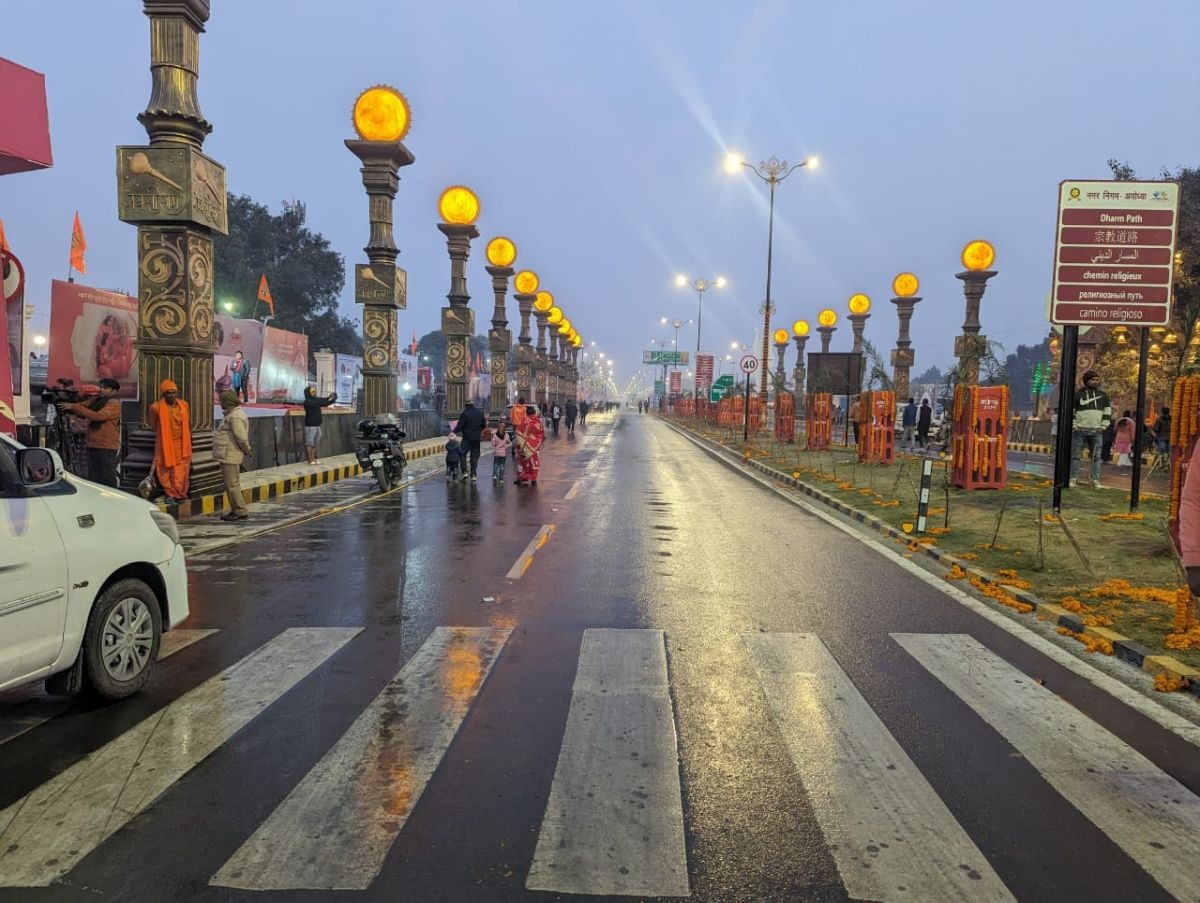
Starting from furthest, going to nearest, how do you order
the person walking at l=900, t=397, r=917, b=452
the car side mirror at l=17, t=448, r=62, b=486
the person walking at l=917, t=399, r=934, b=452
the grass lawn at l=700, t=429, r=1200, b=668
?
the person walking at l=900, t=397, r=917, b=452, the person walking at l=917, t=399, r=934, b=452, the grass lawn at l=700, t=429, r=1200, b=668, the car side mirror at l=17, t=448, r=62, b=486

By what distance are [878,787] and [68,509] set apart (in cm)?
451

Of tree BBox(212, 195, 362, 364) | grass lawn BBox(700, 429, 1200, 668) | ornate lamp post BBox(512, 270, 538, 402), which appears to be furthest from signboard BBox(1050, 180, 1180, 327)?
tree BBox(212, 195, 362, 364)

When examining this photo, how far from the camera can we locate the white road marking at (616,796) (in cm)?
298

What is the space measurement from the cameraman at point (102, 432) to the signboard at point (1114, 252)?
13.8 meters

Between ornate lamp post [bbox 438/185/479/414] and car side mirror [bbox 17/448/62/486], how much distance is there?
91.0ft

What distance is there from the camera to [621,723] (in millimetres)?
4418

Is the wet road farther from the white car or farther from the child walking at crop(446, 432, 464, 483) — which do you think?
the child walking at crop(446, 432, 464, 483)

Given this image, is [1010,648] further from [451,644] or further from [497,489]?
[497,489]

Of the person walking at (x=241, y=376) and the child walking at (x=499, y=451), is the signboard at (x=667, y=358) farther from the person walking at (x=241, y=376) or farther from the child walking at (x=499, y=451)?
the child walking at (x=499, y=451)

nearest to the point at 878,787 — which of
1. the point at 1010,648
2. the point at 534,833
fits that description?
the point at 534,833

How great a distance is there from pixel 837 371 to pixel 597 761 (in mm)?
31313

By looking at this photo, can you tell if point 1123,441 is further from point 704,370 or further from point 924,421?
point 704,370

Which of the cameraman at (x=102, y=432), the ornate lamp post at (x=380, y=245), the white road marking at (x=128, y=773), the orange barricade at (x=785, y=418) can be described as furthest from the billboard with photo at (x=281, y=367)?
the white road marking at (x=128, y=773)

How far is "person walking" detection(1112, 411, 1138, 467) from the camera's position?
23.2 meters
